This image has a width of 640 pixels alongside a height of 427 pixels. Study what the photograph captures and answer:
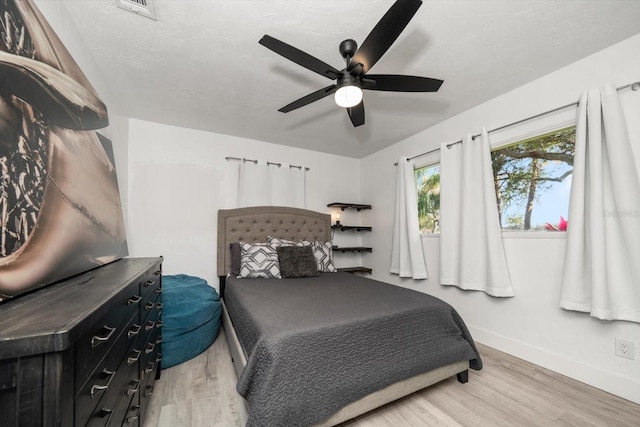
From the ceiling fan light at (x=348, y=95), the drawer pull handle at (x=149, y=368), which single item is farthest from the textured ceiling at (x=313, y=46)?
the drawer pull handle at (x=149, y=368)

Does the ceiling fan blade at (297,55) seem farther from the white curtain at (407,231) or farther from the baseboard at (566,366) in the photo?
the baseboard at (566,366)

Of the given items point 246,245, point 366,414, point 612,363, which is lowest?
point 366,414

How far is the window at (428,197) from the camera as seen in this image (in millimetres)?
3152

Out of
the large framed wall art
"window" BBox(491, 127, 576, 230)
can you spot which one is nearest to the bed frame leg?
"window" BBox(491, 127, 576, 230)

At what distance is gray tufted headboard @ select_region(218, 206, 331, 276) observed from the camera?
10.4 ft

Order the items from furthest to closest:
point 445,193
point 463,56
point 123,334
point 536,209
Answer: point 445,193
point 536,209
point 463,56
point 123,334

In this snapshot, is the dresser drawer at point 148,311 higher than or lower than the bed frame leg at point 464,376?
higher

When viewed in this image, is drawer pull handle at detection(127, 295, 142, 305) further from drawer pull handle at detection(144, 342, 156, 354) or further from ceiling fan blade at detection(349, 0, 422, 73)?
ceiling fan blade at detection(349, 0, 422, 73)

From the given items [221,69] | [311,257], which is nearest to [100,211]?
[221,69]

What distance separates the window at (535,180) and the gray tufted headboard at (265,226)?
2.23 meters

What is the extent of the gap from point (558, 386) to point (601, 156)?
1664mm

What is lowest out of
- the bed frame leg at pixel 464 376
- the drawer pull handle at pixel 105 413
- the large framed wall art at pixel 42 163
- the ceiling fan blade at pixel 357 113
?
the bed frame leg at pixel 464 376

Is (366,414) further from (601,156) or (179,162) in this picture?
(179,162)

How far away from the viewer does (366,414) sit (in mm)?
1562
